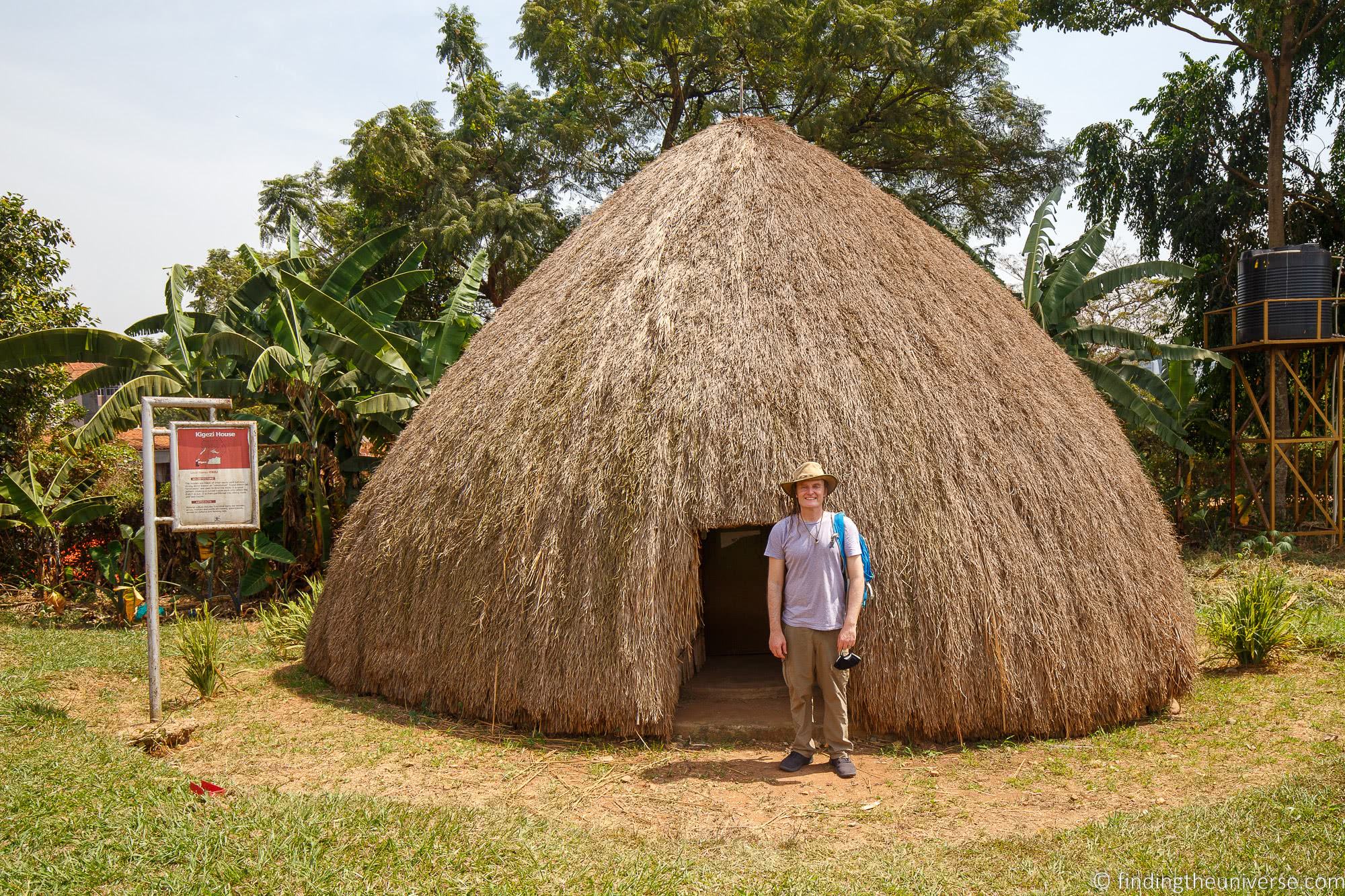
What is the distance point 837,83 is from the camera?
61.4ft

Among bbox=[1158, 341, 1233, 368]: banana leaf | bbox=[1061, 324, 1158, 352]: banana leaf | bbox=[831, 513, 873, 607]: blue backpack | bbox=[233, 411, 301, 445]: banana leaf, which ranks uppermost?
bbox=[1061, 324, 1158, 352]: banana leaf

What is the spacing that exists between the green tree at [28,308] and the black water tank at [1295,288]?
19.3 meters

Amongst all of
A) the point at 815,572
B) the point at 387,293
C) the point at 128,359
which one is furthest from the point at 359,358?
the point at 815,572

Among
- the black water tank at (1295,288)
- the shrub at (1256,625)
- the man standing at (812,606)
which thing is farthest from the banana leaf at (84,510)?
the black water tank at (1295,288)

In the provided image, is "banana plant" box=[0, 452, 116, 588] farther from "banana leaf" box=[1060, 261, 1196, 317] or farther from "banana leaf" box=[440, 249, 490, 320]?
"banana leaf" box=[1060, 261, 1196, 317]

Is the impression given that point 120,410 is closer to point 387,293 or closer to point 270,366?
point 270,366

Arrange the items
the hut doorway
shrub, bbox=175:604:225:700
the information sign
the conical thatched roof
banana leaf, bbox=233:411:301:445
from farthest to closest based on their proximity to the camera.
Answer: banana leaf, bbox=233:411:301:445 < shrub, bbox=175:604:225:700 < the information sign < the hut doorway < the conical thatched roof

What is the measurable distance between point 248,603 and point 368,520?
5.82 m

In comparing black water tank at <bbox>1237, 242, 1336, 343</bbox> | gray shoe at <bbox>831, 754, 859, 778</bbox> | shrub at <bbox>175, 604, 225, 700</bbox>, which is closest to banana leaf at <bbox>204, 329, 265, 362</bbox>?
shrub at <bbox>175, 604, 225, 700</bbox>

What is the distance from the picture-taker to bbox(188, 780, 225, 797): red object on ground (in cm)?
532

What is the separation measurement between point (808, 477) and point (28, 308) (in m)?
12.1

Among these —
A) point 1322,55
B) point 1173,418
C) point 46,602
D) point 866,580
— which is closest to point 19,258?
point 46,602

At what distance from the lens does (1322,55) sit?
1841 cm

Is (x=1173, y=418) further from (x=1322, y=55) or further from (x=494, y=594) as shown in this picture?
(x=494, y=594)
